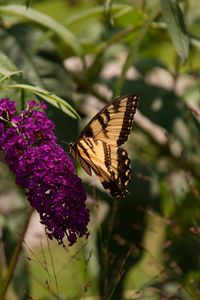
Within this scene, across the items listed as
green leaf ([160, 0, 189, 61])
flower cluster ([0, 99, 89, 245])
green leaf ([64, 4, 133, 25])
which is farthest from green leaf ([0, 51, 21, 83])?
green leaf ([64, 4, 133, 25])

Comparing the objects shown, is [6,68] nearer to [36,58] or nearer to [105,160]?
[105,160]

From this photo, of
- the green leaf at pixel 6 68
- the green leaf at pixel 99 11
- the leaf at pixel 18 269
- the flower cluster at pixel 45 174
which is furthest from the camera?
the green leaf at pixel 99 11

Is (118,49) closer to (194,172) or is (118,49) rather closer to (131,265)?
(194,172)

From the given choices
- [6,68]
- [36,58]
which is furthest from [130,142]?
[6,68]

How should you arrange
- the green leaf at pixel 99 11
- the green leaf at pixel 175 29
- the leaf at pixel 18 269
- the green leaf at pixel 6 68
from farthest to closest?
1. the green leaf at pixel 99 11
2. the leaf at pixel 18 269
3. the green leaf at pixel 175 29
4. the green leaf at pixel 6 68

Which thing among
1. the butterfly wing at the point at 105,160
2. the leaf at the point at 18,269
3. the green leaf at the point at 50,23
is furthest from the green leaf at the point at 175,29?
the leaf at the point at 18,269

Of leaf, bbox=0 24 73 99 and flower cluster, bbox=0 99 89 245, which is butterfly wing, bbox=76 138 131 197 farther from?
leaf, bbox=0 24 73 99

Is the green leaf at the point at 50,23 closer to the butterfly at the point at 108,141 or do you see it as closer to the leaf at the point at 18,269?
the butterfly at the point at 108,141

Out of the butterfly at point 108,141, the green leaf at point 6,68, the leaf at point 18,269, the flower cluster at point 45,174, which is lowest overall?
the leaf at point 18,269
